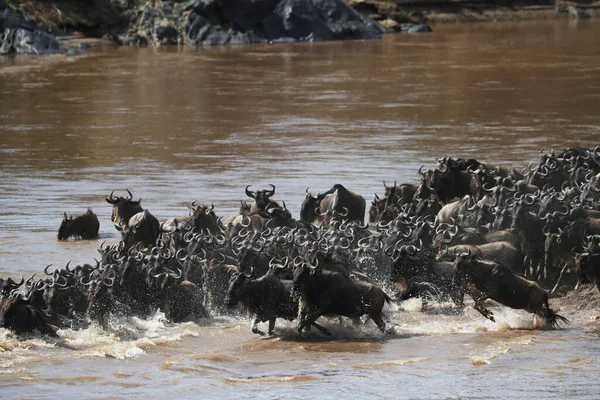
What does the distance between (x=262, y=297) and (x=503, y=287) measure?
90.7 inches

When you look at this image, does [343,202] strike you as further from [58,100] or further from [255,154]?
[58,100]

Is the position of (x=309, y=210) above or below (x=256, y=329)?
above

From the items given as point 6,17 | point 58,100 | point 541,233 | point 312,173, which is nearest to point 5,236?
point 312,173

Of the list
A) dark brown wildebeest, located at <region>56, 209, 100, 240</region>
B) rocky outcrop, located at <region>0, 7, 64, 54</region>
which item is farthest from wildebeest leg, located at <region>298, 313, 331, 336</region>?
rocky outcrop, located at <region>0, 7, 64, 54</region>

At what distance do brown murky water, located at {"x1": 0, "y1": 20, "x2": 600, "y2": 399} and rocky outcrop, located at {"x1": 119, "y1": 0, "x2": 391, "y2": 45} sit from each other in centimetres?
314

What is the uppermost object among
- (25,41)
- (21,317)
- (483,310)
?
(25,41)

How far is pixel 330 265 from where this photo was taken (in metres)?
11.1

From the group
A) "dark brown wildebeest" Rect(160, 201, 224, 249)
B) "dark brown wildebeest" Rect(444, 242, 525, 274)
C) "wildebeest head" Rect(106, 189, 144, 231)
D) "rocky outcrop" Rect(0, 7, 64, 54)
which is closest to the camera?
"dark brown wildebeest" Rect(444, 242, 525, 274)

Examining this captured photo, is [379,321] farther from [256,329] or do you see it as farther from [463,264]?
[256,329]

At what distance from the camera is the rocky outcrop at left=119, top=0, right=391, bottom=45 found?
57719 millimetres

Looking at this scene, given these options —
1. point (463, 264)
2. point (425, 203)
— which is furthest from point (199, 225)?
point (463, 264)

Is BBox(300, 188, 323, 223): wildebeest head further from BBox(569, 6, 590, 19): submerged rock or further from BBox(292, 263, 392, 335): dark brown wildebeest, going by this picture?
BBox(569, 6, 590, 19): submerged rock

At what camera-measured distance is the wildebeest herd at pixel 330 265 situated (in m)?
10.7

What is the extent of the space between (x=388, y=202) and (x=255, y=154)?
7.72 metres
